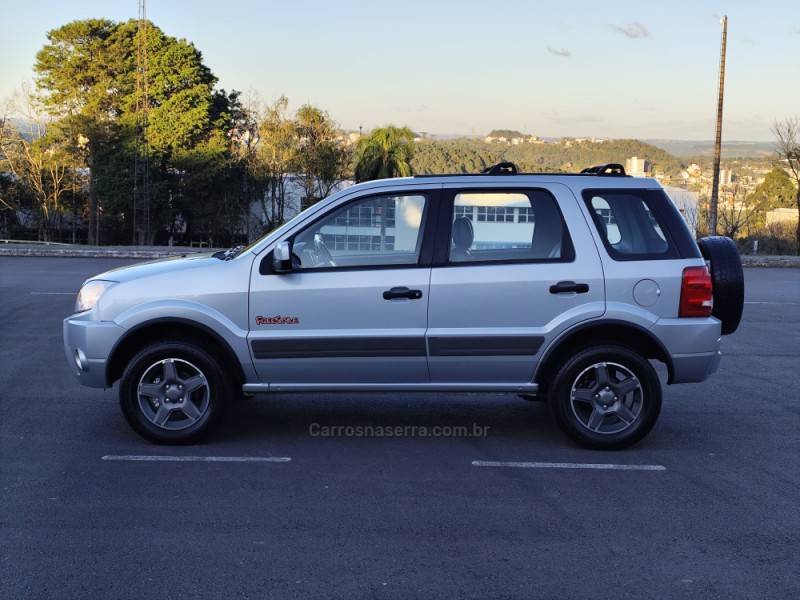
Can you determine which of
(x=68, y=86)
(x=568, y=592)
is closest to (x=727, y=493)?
(x=568, y=592)

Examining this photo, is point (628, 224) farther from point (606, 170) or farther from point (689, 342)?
point (689, 342)

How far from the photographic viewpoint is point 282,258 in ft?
20.8

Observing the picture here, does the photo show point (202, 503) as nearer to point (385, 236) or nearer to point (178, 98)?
point (385, 236)

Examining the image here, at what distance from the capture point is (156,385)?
657cm

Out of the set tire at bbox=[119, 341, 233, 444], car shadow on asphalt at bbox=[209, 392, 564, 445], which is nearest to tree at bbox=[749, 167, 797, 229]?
car shadow on asphalt at bbox=[209, 392, 564, 445]

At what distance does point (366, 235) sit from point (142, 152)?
4388 centimetres

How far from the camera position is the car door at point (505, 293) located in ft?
21.2

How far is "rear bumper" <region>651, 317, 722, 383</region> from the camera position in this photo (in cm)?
648

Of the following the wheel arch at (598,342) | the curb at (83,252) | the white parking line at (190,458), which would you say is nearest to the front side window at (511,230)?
the wheel arch at (598,342)

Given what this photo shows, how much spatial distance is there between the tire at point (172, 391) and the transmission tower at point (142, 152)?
41905 mm

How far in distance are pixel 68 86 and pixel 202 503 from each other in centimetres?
5121

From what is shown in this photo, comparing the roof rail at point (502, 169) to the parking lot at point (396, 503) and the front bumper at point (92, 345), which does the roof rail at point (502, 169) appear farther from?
the front bumper at point (92, 345)

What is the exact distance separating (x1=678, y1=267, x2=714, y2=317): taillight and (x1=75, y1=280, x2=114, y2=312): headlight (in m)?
4.11

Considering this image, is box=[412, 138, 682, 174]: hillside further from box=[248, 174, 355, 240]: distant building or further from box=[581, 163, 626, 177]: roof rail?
box=[581, 163, 626, 177]: roof rail
